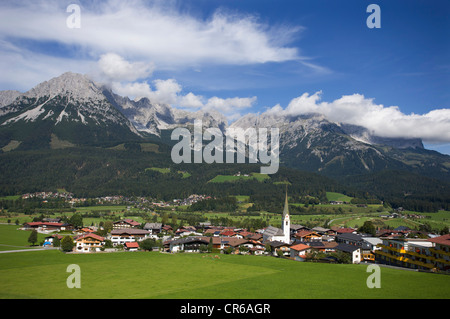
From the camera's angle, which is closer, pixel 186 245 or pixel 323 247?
pixel 323 247

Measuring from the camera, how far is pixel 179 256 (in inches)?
2200

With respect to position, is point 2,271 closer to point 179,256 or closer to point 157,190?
point 179,256

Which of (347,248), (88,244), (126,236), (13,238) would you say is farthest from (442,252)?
(13,238)

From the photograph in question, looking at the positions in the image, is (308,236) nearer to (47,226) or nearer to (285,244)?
(285,244)

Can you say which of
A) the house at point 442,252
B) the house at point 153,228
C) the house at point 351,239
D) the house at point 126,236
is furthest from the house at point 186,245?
the house at point 442,252

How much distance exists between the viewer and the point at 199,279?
3772cm

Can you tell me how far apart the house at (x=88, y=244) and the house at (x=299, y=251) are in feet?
114

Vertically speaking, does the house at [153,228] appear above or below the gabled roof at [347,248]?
below

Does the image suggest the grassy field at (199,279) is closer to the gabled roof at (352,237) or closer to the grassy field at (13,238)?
the grassy field at (13,238)

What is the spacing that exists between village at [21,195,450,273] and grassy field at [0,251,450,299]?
251 inches

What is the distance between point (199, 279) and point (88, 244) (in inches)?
1325

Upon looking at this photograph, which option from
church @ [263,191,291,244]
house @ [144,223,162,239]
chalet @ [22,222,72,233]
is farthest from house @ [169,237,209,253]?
chalet @ [22,222,72,233]

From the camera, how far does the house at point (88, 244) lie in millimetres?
61584
